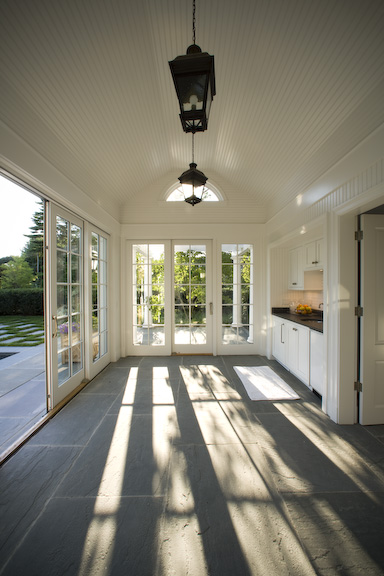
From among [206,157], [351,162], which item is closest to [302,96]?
[351,162]

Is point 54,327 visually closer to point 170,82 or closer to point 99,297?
point 99,297

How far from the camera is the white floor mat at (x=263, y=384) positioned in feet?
10.5

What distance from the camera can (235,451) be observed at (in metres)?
2.15

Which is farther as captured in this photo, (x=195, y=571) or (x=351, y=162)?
(x=351, y=162)

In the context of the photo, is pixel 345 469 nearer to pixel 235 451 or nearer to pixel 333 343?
pixel 235 451

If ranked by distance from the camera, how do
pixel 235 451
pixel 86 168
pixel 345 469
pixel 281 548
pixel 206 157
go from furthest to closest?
pixel 206 157, pixel 86 168, pixel 235 451, pixel 345 469, pixel 281 548

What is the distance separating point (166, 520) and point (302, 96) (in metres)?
3.69

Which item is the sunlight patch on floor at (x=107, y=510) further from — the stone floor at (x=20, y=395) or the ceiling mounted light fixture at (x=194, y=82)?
the ceiling mounted light fixture at (x=194, y=82)

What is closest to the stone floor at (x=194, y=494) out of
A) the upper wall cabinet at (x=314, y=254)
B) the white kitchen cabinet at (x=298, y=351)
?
the white kitchen cabinet at (x=298, y=351)

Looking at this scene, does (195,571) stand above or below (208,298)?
below

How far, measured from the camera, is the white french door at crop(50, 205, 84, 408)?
287cm

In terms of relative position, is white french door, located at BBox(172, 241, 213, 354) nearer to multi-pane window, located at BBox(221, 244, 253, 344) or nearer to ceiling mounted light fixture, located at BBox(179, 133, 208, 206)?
multi-pane window, located at BBox(221, 244, 253, 344)

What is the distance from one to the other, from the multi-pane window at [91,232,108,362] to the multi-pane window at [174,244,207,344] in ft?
4.57

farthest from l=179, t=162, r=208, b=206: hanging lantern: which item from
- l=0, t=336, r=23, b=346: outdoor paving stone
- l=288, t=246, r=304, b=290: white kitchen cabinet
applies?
l=0, t=336, r=23, b=346: outdoor paving stone
